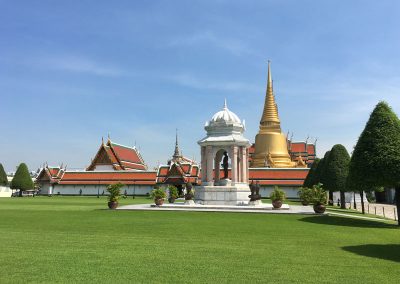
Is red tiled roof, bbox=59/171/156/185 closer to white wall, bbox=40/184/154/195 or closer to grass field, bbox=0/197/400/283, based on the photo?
white wall, bbox=40/184/154/195

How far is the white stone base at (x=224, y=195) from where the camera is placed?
3600 cm

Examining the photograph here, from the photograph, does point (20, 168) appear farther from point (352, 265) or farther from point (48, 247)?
point (352, 265)

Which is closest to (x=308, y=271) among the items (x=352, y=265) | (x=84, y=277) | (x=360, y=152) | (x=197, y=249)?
(x=352, y=265)

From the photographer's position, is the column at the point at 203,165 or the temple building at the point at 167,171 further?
the temple building at the point at 167,171

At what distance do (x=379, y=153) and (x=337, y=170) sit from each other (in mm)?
17164

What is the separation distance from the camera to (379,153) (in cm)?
2170

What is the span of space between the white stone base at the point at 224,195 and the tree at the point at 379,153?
14.2m

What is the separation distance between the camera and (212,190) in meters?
36.4

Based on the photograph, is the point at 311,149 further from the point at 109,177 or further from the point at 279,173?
the point at 109,177

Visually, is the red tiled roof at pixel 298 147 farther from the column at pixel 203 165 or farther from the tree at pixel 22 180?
the tree at pixel 22 180

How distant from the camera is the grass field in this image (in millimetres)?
8859

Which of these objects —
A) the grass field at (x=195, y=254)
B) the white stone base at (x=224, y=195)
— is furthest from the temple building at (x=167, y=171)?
the grass field at (x=195, y=254)

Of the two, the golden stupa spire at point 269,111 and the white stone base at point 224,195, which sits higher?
the golden stupa spire at point 269,111

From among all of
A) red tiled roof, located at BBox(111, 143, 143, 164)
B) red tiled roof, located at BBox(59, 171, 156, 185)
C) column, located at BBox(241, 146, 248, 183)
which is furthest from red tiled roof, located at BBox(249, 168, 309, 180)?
red tiled roof, located at BBox(111, 143, 143, 164)
